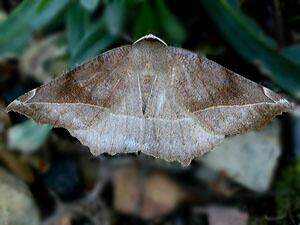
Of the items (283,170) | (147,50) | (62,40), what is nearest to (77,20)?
(62,40)

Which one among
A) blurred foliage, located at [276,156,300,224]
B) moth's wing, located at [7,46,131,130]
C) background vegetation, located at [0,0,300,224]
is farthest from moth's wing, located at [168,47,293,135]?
blurred foliage, located at [276,156,300,224]

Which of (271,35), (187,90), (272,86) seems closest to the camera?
(187,90)

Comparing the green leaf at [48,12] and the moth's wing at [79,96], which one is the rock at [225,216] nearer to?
the moth's wing at [79,96]

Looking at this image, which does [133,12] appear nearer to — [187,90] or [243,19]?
[243,19]

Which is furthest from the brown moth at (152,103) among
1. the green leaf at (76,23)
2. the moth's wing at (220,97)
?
the green leaf at (76,23)

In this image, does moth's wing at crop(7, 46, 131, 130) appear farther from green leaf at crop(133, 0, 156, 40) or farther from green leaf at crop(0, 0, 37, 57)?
green leaf at crop(0, 0, 37, 57)

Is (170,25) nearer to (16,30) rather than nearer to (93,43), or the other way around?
(93,43)

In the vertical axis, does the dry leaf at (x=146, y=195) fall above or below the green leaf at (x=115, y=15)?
below

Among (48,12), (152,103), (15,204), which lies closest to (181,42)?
(48,12)

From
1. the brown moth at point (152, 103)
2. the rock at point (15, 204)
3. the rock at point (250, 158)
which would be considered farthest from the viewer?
the rock at point (250, 158)
